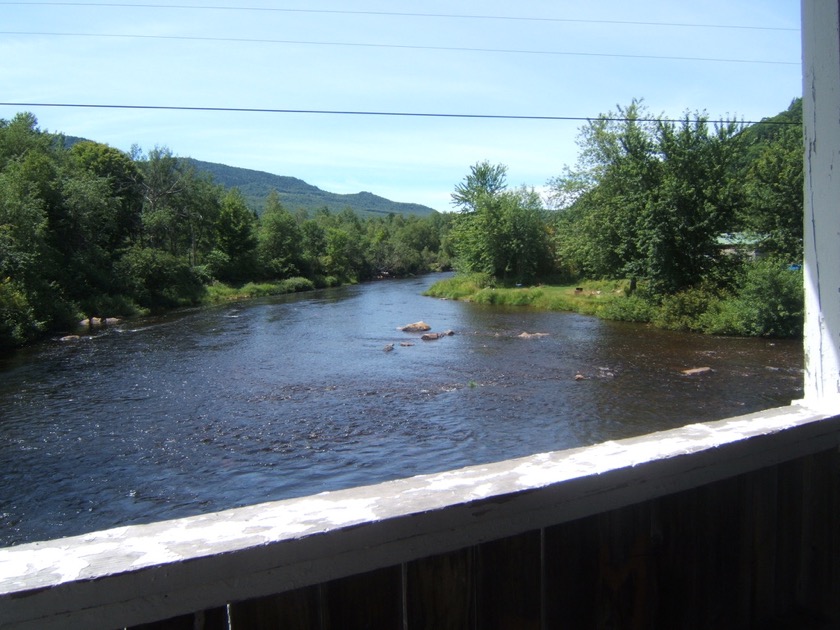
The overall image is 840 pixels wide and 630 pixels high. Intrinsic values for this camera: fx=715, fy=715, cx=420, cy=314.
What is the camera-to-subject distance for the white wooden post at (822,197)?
2.49 meters

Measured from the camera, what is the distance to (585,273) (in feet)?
160

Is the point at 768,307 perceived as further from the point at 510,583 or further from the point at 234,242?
the point at 234,242

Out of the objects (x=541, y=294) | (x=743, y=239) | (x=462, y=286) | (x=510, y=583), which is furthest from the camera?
(x=462, y=286)

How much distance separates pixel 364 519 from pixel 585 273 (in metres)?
48.6

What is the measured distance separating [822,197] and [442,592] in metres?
2.00

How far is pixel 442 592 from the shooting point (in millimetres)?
1699

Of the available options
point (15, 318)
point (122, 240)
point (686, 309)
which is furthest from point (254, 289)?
point (686, 309)

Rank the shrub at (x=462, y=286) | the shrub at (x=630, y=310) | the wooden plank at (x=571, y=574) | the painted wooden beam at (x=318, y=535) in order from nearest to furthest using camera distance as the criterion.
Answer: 1. the painted wooden beam at (x=318, y=535)
2. the wooden plank at (x=571, y=574)
3. the shrub at (x=630, y=310)
4. the shrub at (x=462, y=286)

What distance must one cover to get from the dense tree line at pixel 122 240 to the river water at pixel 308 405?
6929mm

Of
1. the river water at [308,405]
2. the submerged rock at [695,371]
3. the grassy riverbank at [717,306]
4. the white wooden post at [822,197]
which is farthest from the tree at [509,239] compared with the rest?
the white wooden post at [822,197]

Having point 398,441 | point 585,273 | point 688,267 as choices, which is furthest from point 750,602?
point 585,273

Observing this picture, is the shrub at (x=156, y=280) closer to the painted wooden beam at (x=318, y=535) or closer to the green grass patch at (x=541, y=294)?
the green grass patch at (x=541, y=294)

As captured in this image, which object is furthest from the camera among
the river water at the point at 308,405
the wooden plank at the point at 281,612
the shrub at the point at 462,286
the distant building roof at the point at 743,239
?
the shrub at the point at 462,286

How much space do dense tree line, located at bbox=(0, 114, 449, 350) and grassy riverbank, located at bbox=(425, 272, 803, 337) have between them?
23636 millimetres
